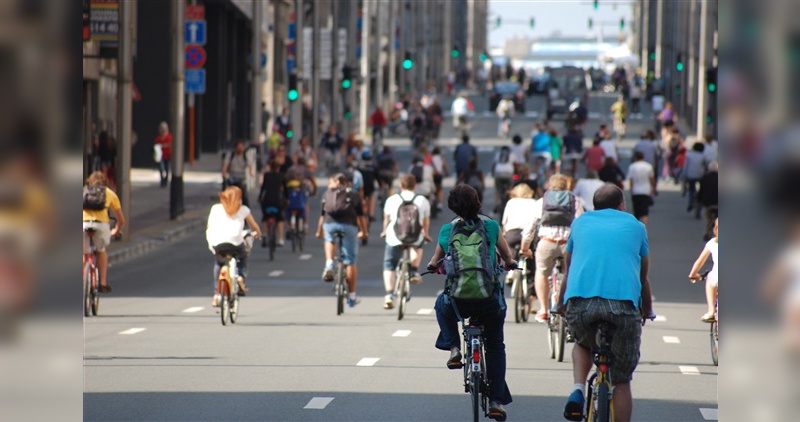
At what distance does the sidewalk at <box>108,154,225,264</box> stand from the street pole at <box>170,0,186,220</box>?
0.87m

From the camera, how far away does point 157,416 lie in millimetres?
10680

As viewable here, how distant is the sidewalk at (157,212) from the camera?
26.7m

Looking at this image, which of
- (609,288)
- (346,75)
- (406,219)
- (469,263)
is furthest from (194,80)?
(609,288)

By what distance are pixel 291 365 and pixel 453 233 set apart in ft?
13.0

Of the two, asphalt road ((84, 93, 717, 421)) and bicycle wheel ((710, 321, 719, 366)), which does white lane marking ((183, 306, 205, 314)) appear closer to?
asphalt road ((84, 93, 717, 421))

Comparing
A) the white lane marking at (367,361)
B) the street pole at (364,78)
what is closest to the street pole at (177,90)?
the white lane marking at (367,361)

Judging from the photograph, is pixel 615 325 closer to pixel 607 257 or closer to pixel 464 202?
pixel 607 257

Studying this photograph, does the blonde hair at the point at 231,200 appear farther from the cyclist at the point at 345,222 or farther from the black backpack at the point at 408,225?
the black backpack at the point at 408,225

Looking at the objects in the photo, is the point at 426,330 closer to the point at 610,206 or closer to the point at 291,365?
the point at 291,365

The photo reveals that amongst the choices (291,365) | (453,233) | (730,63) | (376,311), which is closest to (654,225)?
(376,311)

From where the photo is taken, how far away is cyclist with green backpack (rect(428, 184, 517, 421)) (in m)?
9.99

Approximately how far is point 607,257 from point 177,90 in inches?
891

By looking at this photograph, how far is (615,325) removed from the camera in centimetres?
848

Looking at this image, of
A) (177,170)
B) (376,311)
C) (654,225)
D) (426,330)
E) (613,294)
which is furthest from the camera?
(654,225)
